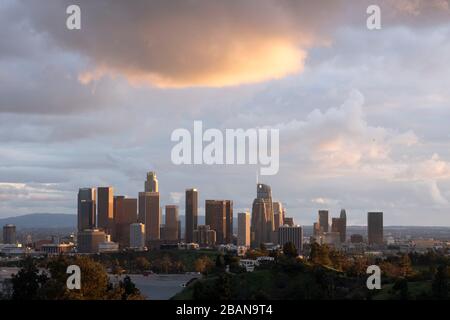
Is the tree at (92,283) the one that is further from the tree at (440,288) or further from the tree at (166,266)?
the tree at (166,266)

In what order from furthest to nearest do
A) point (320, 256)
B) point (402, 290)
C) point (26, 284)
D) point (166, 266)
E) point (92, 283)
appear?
point (166, 266), point (320, 256), point (26, 284), point (402, 290), point (92, 283)

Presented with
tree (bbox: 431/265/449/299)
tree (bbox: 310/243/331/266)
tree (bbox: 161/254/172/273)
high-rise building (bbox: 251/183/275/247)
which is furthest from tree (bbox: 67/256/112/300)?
high-rise building (bbox: 251/183/275/247)

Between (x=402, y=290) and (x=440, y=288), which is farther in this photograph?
(x=440, y=288)

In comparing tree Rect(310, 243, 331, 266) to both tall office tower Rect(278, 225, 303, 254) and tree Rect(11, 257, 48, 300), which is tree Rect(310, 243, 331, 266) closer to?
tree Rect(11, 257, 48, 300)

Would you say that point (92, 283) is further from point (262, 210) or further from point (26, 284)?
point (262, 210)

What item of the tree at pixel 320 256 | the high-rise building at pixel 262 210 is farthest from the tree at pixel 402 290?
the high-rise building at pixel 262 210

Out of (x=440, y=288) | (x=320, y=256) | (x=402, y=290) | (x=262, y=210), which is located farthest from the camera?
(x=262, y=210)

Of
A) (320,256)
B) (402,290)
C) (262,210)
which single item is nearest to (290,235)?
(262,210)
